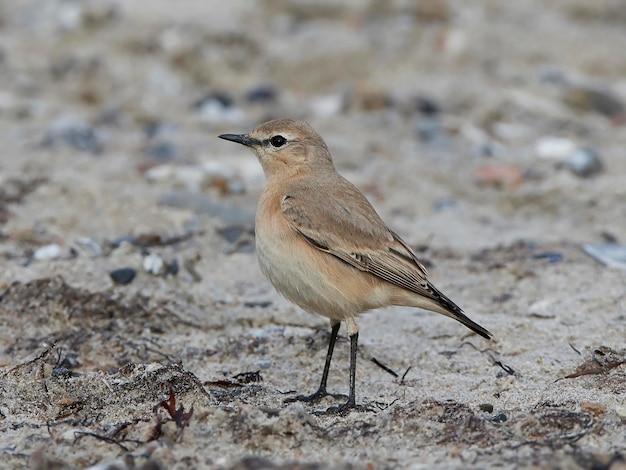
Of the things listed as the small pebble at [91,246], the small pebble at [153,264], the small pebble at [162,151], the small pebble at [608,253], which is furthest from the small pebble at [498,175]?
the small pebble at [91,246]

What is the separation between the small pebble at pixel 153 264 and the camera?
688 centimetres

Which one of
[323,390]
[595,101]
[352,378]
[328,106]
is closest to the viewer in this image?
[352,378]

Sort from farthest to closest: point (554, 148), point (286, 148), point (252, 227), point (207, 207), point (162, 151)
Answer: point (554, 148)
point (162, 151)
point (207, 207)
point (252, 227)
point (286, 148)

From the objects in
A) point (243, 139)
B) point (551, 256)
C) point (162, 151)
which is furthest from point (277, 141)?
point (162, 151)

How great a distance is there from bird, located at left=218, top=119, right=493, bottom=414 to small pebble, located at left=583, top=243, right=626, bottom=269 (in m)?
1.97

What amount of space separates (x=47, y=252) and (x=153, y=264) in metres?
0.83

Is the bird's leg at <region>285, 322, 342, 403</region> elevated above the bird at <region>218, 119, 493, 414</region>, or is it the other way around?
the bird at <region>218, 119, 493, 414</region>

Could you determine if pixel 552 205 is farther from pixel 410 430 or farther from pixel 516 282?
pixel 410 430

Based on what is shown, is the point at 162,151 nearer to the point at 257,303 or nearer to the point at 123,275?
the point at 123,275

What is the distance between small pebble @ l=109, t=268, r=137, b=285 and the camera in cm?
666

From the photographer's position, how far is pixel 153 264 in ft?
22.7

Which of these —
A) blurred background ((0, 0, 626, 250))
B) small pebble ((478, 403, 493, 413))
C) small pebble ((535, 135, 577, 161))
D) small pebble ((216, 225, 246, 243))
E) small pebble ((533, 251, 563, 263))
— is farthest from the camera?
small pebble ((535, 135, 577, 161))

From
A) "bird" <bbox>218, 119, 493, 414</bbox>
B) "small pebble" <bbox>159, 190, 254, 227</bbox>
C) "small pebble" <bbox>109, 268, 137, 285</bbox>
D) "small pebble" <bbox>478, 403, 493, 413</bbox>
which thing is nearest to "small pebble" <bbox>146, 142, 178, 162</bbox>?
"small pebble" <bbox>159, 190, 254, 227</bbox>

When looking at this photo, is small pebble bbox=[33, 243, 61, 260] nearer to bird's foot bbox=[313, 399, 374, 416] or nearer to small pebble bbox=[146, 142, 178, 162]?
small pebble bbox=[146, 142, 178, 162]
